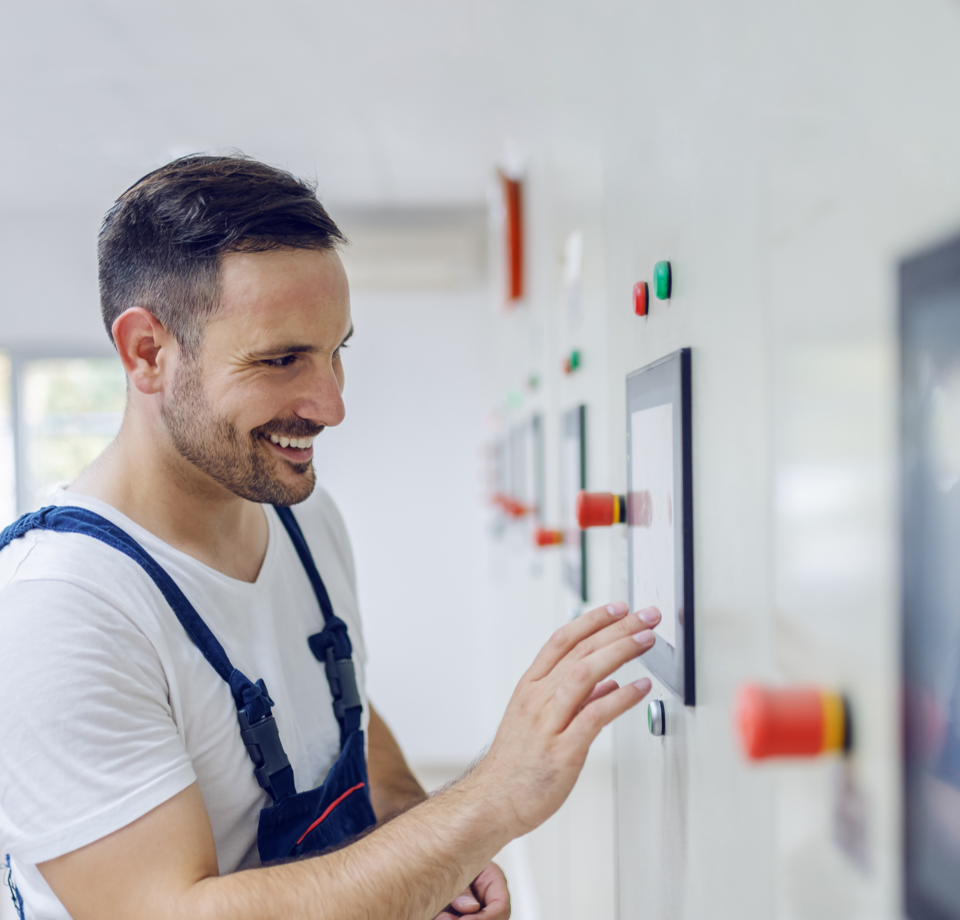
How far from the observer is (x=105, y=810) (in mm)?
729

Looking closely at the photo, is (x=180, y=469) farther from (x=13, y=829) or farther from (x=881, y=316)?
(x=881, y=316)

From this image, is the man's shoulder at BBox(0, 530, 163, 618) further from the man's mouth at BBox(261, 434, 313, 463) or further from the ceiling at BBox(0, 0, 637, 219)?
the ceiling at BBox(0, 0, 637, 219)

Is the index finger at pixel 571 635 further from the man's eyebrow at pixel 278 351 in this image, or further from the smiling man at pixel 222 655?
the man's eyebrow at pixel 278 351

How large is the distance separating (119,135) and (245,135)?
443 mm

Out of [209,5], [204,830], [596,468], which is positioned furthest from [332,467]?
[204,830]

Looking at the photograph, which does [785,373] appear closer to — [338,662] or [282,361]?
[282,361]

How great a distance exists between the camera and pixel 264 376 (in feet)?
3.11

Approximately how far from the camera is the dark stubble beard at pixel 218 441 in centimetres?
96

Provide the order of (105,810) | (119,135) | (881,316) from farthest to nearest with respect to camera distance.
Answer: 1. (119,135)
2. (105,810)
3. (881,316)

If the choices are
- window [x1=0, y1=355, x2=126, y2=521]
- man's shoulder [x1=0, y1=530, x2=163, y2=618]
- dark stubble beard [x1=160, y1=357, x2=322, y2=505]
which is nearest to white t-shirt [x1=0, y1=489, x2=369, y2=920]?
man's shoulder [x1=0, y1=530, x2=163, y2=618]

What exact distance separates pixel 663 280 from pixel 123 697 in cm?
67

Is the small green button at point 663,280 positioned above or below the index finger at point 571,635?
above

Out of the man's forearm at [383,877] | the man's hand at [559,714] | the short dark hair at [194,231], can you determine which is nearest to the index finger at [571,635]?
the man's hand at [559,714]

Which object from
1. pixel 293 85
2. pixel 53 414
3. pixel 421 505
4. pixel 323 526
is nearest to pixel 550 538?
pixel 323 526
